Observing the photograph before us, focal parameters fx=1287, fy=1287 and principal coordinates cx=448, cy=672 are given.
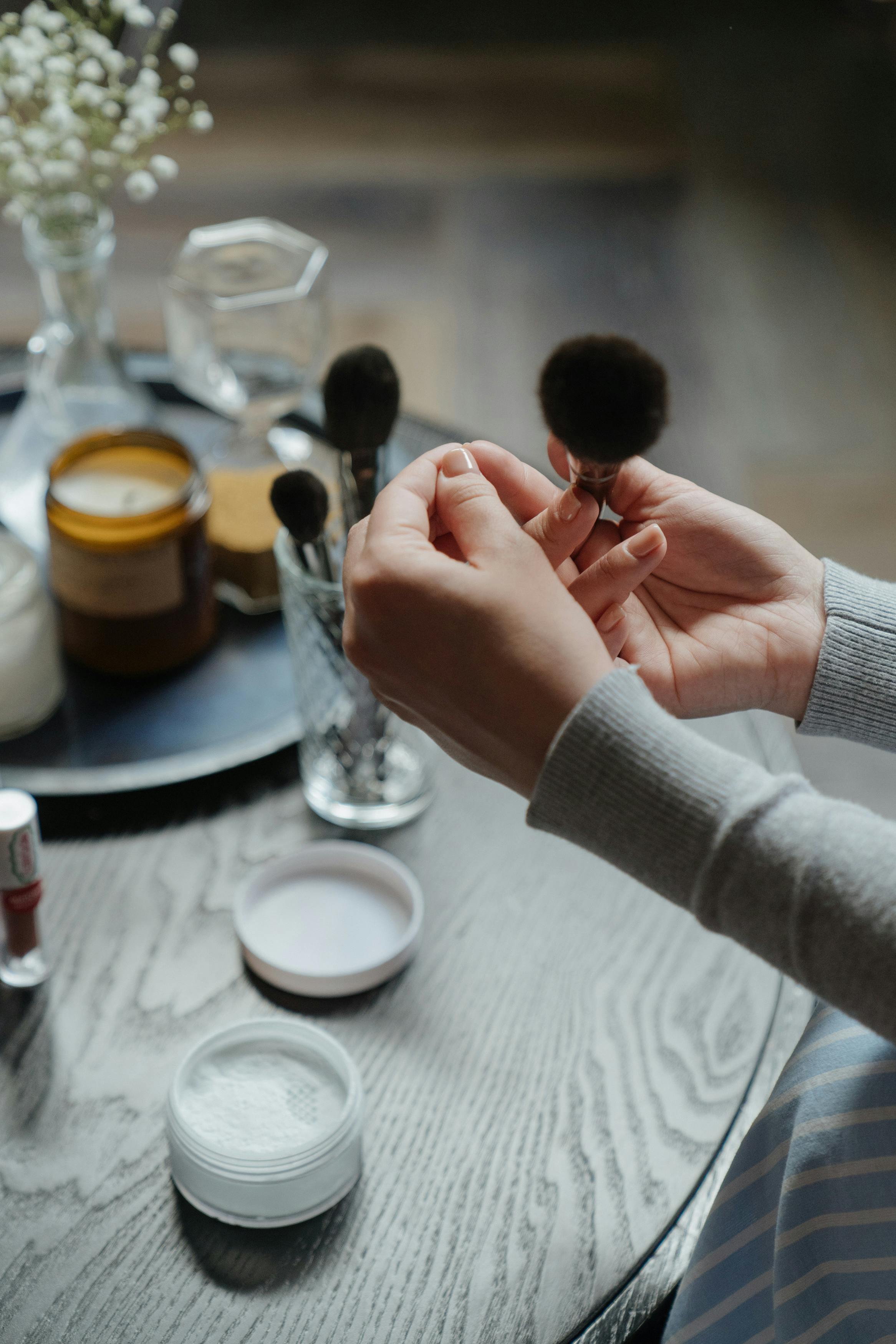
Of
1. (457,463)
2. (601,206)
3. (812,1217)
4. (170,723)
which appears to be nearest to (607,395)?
(457,463)

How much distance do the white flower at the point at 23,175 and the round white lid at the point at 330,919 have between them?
0.46m

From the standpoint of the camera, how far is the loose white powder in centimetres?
55

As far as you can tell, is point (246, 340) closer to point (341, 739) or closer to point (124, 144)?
point (124, 144)

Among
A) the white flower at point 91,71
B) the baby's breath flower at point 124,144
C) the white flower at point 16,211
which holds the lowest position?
the white flower at point 16,211

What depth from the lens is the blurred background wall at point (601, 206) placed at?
197cm

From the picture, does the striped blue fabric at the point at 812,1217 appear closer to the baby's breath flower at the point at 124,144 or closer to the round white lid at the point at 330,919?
the round white lid at the point at 330,919

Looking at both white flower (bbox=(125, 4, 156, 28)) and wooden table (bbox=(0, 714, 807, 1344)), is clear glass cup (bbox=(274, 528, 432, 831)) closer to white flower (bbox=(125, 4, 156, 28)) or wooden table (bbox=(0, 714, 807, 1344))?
wooden table (bbox=(0, 714, 807, 1344))

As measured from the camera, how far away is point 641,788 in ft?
1.44

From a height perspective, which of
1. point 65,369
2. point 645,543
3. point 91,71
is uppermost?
point 91,71

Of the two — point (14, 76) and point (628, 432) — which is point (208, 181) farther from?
point (628, 432)

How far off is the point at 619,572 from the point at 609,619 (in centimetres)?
4

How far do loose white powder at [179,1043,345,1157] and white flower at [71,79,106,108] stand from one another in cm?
59

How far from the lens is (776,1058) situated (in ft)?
2.08

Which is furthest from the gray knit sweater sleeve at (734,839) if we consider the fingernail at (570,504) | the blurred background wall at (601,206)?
the blurred background wall at (601,206)
